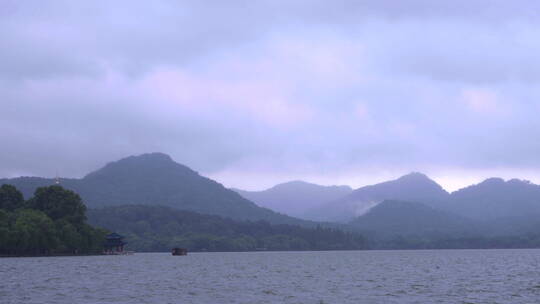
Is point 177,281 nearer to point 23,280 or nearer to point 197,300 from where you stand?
point 23,280

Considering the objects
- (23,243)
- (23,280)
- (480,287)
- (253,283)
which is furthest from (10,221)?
(480,287)

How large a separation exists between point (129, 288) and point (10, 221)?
125991 mm

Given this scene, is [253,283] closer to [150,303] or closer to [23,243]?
[150,303]

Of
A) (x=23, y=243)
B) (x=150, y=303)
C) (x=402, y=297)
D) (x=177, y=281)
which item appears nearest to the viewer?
(x=150, y=303)

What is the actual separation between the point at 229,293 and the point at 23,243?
427 feet

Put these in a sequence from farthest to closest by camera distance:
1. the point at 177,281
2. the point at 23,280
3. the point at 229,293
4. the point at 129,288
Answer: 1. the point at 177,281
2. the point at 23,280
3. the point at 129,288
4. the point at 229,293

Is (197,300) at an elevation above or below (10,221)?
below

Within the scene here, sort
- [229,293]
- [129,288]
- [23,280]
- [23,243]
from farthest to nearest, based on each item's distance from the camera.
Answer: [23,243] < [23,280] < [129,288] < [229,293]

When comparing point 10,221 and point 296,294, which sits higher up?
point 10,221

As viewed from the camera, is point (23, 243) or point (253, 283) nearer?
point (253, 283)

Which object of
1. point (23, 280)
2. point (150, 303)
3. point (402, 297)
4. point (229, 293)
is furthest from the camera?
point (23, 280)

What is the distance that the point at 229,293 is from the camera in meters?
80.8

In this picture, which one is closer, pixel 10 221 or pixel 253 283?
pixel 253 283

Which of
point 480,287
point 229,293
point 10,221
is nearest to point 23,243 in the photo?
point 10,221
